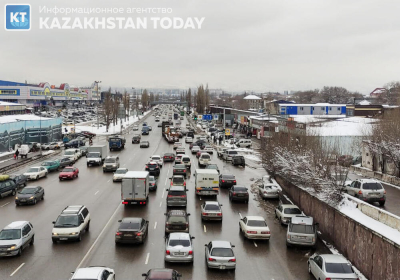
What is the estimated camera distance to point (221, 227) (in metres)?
24.3

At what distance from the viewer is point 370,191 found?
2650 centimetres

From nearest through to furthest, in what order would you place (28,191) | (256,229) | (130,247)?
(130,247), (256,229), (28,191)

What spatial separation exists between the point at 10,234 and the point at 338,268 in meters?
14.5

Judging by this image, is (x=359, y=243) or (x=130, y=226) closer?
(x=359, y=243)

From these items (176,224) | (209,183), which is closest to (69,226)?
A: (176,224)

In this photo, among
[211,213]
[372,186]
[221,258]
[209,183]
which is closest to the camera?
[221,258]

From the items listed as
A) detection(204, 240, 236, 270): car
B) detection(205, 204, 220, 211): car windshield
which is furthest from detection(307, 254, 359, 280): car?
detection(205, 204, 220, 211): car windshield

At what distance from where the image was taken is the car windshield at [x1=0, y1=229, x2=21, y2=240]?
18.7m

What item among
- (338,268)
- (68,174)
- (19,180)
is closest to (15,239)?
(338,268)

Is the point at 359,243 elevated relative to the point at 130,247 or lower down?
elevated

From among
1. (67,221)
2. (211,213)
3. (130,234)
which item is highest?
(67,221)

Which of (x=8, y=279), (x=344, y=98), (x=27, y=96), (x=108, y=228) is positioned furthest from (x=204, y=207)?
(x=344, y=98)

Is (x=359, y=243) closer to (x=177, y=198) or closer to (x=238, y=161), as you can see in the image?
(x=177, y=198)

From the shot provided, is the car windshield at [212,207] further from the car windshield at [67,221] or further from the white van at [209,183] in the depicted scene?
the car windshield at [67,221]
